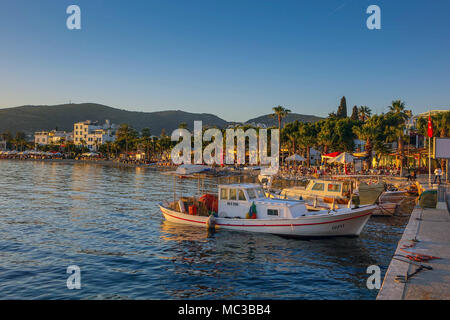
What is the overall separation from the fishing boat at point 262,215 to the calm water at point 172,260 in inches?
23.2

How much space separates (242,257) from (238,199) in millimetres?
5555

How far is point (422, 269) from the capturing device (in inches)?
436

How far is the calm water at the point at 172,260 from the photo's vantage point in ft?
44.4

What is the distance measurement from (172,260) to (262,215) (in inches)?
275

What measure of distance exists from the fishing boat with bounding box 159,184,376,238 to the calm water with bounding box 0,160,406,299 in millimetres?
589

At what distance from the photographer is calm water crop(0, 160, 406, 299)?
532 inches

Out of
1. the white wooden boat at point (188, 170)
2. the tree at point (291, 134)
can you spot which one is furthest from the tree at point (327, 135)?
the white wooden boat at point (188, 170)

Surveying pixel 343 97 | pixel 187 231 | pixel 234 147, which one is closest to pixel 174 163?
pixel 234 147
